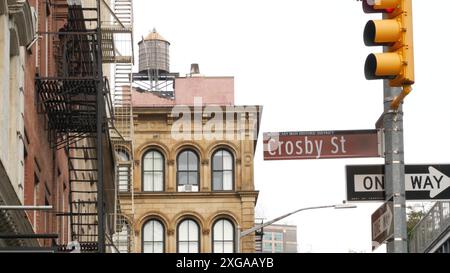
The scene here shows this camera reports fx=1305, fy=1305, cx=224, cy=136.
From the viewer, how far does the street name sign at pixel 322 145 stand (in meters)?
13.6

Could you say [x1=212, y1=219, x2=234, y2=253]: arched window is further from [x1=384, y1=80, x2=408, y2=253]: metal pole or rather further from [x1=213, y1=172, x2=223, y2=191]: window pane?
[x1=384, y1=80, x2=408, y2=253]: metal pole

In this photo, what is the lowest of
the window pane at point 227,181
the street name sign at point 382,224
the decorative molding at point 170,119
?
the street name sign at point 382,224

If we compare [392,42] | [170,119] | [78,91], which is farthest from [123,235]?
[392,42]

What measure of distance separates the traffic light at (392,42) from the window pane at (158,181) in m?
64.1

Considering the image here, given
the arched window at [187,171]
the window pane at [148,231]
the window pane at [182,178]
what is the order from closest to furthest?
the window pane at [148,231], the arched window at [187,171], the window pane at [182,178]

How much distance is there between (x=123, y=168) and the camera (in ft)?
226

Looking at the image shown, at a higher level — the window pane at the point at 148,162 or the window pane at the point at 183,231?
the window pane at the point at 148,162

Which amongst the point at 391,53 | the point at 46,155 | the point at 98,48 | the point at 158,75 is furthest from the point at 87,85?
the point at 158,75

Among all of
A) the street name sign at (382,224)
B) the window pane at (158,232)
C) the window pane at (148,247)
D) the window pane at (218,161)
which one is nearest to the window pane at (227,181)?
the window pane at (218,161)

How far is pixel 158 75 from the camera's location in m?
89.1

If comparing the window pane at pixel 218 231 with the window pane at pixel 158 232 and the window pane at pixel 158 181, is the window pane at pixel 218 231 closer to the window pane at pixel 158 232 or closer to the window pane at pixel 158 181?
the window pane at pixel 158 232
